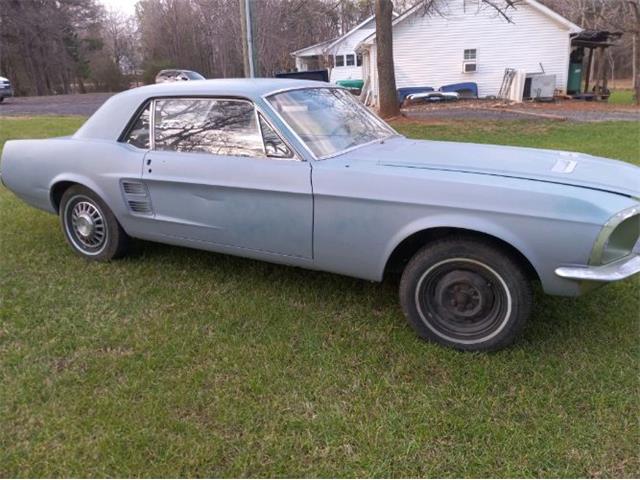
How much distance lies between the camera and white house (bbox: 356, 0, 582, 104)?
21.8 metres

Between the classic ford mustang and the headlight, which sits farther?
the classic ford mustang

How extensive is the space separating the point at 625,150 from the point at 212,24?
38.4 meters

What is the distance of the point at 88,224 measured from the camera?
426cm

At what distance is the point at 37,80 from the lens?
4328cm

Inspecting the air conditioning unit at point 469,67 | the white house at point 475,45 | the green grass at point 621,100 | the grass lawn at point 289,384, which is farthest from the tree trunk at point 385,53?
the green grass at point 621,100

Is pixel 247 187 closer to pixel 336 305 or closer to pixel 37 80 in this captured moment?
pixel 336 305

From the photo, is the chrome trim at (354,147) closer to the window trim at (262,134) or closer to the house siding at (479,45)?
the window trim at (262,134)

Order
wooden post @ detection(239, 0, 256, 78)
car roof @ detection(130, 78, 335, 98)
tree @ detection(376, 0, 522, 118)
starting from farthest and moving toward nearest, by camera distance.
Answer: tree @ detection(376, 0, 522, 118) → wooden post @ detection(239, 0, 256, 78) → car roof @ detection(130, 78, 335, 98)

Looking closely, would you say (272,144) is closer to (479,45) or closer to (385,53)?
(385,53)

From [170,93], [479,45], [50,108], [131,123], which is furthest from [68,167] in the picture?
[479,45]

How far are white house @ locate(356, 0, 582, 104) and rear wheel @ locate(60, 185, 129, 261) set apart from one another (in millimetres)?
19432

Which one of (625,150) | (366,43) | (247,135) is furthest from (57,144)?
(366,43)

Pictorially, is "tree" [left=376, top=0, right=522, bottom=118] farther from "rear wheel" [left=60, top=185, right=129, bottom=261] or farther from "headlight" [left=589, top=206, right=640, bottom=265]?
"headlight" [left=589, top=206, right=640, bottom=265]

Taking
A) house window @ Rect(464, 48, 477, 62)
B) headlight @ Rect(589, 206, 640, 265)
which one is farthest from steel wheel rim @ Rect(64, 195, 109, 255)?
house window @ Rect(464, 48, 477, 62)
